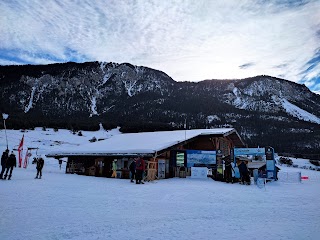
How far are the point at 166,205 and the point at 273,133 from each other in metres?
92.0

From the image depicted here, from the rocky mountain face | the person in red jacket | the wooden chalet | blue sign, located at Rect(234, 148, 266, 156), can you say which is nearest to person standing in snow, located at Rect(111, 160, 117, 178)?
the wooden chalet

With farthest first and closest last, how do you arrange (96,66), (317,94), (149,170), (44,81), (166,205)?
(317,94) < (96,66) < (44,81) < (149,170) < (166,205)

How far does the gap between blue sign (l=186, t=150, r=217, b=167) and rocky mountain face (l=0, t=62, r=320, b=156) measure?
4507 cm

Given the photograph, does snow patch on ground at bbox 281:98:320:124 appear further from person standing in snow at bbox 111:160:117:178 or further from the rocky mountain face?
person standing in snow at bbox 111:160:117:178

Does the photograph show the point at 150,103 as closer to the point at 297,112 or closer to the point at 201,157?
the point at 297,112

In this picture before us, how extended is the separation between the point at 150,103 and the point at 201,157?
277 feet

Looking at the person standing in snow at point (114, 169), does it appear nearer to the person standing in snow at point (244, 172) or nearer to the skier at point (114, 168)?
the skier at point (114, 168)

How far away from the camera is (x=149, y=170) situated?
18.1 meters

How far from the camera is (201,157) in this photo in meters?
20.8

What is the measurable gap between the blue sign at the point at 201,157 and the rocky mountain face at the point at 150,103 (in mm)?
45072

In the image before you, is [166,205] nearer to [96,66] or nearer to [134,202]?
[134,202]

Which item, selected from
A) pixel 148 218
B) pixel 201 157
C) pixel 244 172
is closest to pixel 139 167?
pixel 244 172

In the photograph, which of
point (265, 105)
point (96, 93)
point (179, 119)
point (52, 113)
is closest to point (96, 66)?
point (96, 93)

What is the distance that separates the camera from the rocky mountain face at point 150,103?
83812 mm
